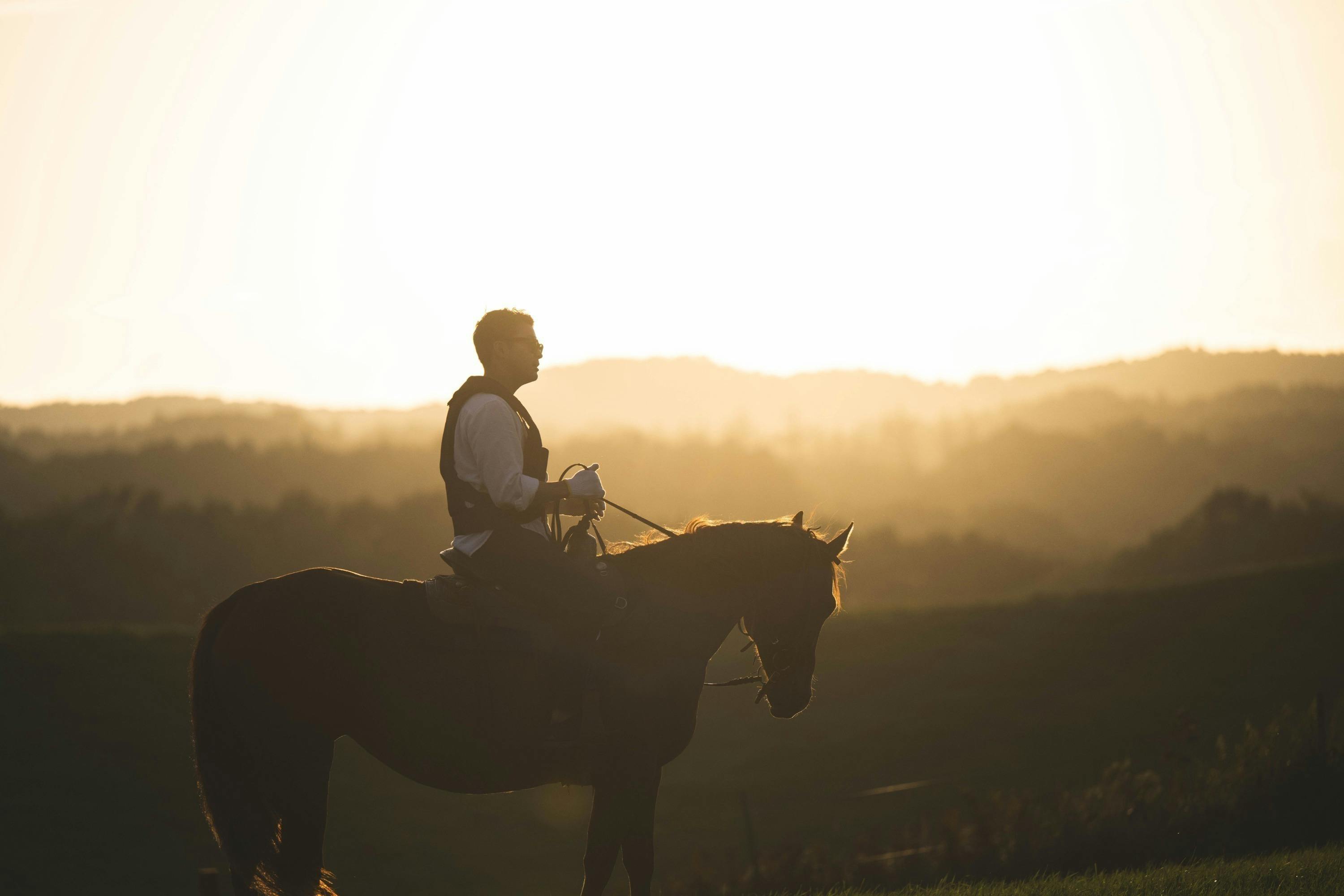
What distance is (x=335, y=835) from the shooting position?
95.8 feet

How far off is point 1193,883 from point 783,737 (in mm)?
30981

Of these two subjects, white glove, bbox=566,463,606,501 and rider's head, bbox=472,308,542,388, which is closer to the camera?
white glove, bbox=566,463,606,501

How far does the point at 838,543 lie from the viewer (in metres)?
7.40

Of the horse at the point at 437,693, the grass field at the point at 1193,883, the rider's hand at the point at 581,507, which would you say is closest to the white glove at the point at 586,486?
the rider's hand at the point at 581,507

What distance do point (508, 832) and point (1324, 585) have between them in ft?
109

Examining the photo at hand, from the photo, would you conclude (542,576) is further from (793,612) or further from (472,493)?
(793,612)

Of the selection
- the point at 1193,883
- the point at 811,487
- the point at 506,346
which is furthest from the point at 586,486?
the point at 811,487

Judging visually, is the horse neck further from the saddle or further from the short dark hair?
the short dark hair

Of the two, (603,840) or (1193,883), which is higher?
(603,840)

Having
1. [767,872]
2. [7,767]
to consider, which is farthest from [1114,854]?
[7,767]

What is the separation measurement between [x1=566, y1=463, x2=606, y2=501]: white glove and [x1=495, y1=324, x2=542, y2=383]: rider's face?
68 centimetres

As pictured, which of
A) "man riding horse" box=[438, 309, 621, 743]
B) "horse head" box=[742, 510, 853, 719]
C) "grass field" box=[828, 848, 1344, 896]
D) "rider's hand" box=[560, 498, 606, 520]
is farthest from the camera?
"grass field" box=[828, 848, 1344, 896]

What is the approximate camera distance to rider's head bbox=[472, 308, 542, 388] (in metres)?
6.84

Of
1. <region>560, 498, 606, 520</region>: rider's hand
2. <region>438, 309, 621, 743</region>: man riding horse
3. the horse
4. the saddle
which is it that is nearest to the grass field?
the horse
